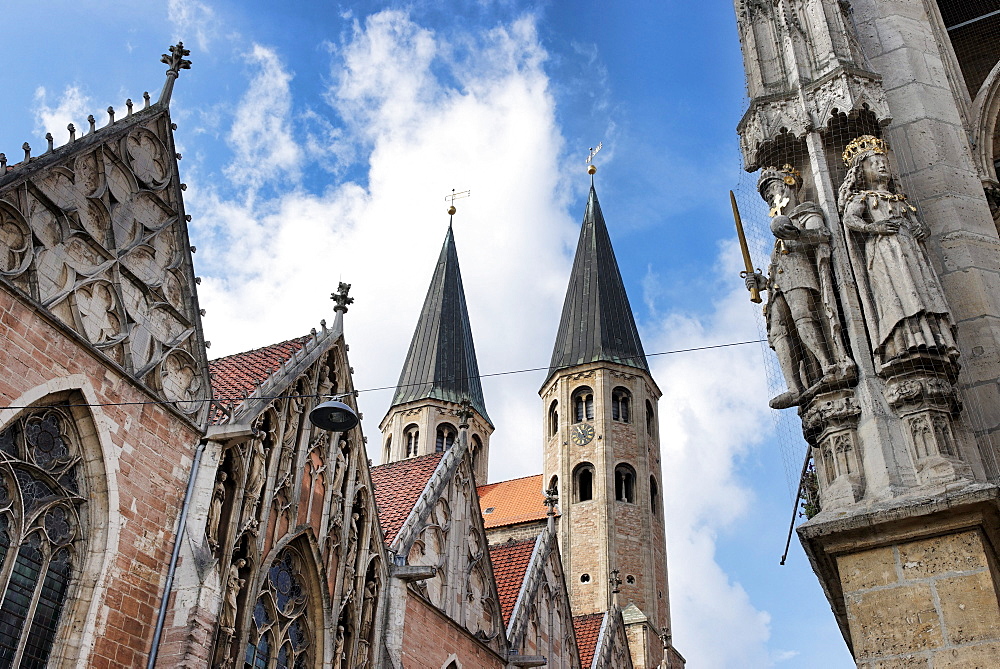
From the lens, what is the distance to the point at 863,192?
816cm

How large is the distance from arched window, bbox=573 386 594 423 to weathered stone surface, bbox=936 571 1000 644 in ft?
141

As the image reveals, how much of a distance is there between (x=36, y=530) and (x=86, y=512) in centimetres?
62

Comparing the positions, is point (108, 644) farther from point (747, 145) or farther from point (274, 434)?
point (747, 145)

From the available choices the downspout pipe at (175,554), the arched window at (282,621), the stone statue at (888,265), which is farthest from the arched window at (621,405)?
the stone statue at (888,265)

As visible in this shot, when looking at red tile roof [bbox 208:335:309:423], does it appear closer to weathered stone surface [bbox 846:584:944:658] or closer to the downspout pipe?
the downspout pipe

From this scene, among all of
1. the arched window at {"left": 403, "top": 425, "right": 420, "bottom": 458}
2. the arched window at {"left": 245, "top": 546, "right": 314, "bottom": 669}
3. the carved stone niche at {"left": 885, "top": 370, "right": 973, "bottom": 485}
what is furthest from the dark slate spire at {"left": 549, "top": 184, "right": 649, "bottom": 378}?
the carved stone niche at {"left": 885, "top": 370, "right": 973, "bottom": 485}

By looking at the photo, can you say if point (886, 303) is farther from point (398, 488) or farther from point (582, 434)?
point (582, 434)

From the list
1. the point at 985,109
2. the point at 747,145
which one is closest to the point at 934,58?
the point at 985,109

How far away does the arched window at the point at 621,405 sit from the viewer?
48800 millimetres

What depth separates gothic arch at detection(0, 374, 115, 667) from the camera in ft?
31.0

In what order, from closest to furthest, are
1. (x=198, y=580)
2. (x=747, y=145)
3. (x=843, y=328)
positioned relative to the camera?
(x=843, y=328) < (x=747, y=145) < (x=198, y=580)

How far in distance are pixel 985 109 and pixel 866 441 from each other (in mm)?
4402

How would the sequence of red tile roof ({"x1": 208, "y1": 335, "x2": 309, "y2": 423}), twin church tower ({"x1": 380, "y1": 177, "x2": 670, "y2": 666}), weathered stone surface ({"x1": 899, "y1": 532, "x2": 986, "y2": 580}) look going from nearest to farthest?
1. weathered stone surface ({"x1": 899, "y1": 532, "x2": 986, "y2": 580})
2. red tile roof ({"x1": 208, "y1": 335, "x2": 309, "y2": 423})
3. twin church tower ({"x1": 380, "y1": 177, "x2": 670, "y2": 666})

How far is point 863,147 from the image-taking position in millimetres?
8500
